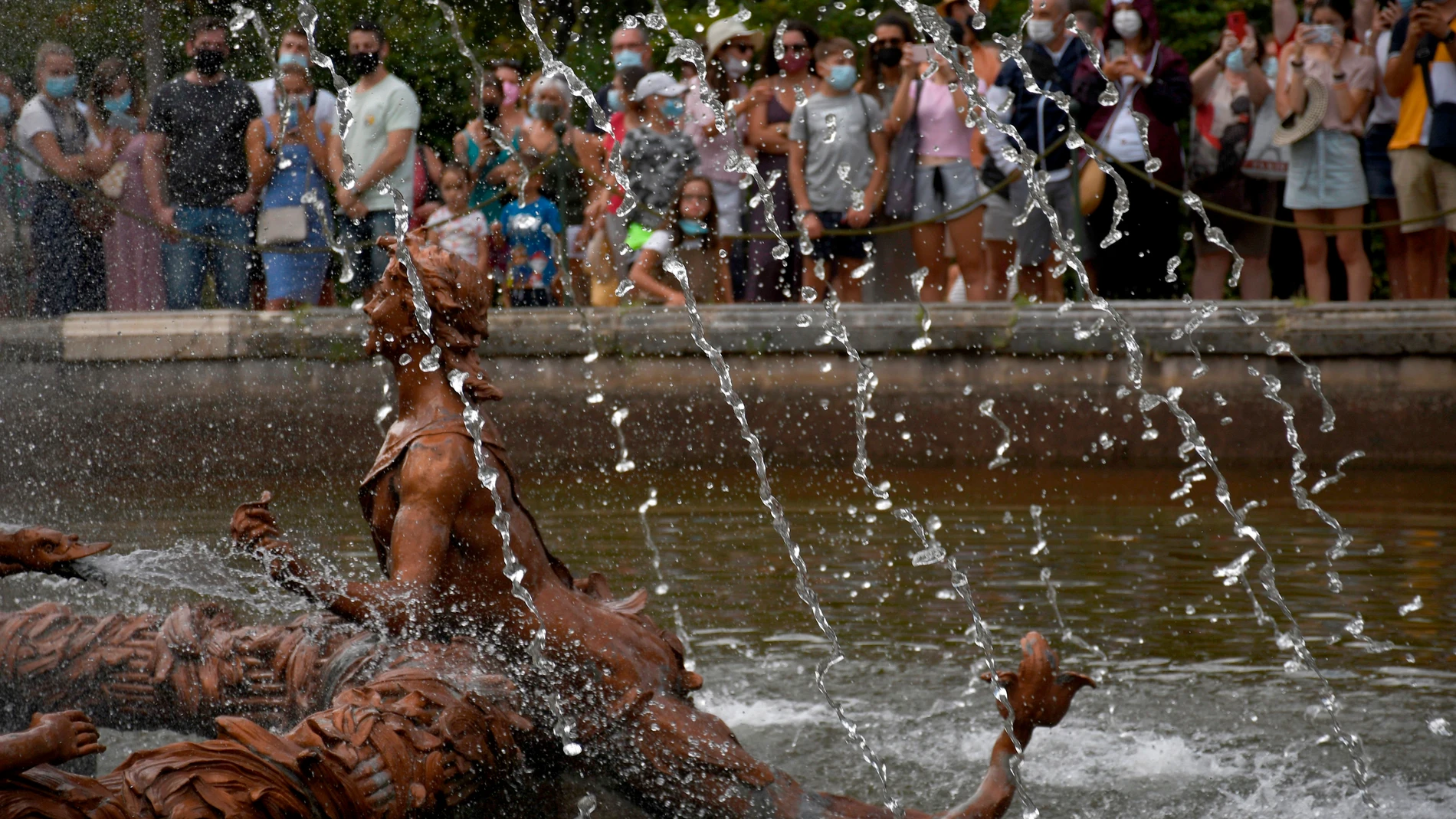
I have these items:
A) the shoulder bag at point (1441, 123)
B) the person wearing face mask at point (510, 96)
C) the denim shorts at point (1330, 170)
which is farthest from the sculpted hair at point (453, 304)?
the denim shorts at point (1330, 170)

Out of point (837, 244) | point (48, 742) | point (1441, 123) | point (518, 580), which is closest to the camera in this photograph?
point (48, 742)

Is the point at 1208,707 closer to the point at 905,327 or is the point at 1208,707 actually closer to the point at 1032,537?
the point at 1032,537

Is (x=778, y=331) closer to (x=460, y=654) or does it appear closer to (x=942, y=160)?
(x=942, y=160)

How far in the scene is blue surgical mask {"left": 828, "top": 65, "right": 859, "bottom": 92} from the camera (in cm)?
932

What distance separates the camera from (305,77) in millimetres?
9250

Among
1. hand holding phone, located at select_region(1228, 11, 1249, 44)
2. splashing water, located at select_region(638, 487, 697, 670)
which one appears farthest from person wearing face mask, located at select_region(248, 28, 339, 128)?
hand holding phone, located at select_region(1228, 11, 1249, 44)

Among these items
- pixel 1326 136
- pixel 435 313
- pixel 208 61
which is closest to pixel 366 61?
pixel 208 61

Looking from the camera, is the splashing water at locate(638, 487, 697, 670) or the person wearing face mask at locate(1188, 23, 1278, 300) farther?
the person wearing face mask at locate(1188, 23, 1278, 300)

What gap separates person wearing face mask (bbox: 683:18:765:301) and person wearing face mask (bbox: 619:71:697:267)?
0.13 metres

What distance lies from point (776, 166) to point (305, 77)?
247 centimetres

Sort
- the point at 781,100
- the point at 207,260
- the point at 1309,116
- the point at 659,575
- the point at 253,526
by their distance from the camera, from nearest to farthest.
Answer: the point at 253,526 → the point at 659,575 → the point at 1309,116 → the point at 781,100 → the point at 207,260

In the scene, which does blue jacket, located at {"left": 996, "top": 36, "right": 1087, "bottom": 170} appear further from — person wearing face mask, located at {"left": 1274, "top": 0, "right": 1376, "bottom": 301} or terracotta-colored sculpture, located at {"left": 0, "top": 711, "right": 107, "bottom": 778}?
terracotta-colored sculpture, located at {"left": 0, "top": 711, "right": 107, "bottom": 778}

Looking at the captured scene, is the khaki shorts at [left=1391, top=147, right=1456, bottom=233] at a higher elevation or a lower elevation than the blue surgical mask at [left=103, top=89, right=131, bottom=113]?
lower

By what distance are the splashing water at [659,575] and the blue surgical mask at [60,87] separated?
11.4 ft
